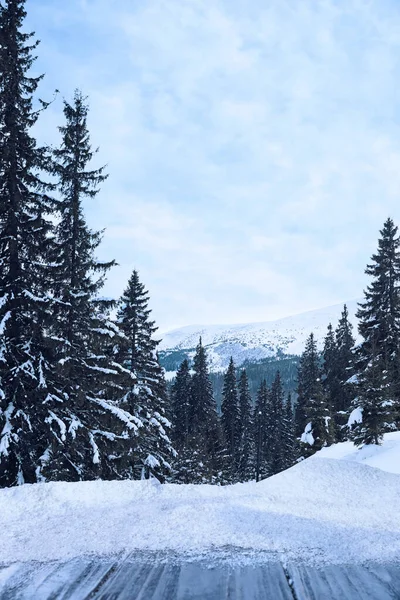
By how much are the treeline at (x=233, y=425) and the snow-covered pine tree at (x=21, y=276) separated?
91.2ft

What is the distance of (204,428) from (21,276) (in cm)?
3451

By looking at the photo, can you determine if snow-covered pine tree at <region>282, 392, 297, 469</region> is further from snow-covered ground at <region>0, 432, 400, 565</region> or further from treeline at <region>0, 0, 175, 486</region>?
snow-covered ground at <region>0, 432, 400, 565</region>

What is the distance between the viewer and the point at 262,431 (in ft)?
210

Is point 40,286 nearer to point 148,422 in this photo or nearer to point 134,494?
point 134,494

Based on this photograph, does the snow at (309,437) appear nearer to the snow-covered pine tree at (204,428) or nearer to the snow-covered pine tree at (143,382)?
the snow-covered pine tree at (204,428)

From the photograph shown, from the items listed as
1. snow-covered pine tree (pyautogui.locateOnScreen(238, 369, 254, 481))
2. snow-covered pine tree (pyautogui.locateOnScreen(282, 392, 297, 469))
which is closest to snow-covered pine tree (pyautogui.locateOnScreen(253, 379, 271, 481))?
snow-covered pine tree (pyautogui.locateOnScreen(238, 369, 254, 481))

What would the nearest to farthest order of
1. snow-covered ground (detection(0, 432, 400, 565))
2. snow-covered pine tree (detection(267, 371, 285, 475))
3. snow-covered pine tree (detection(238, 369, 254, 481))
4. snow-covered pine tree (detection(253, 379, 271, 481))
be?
1. snow-covered ground (detection(0, 432, 400, 565))
2. snow-covered pine tree (detection(267, 371, 285, 475))
3. snow-covered pine tree (detection(238, 369, 254, 481))
4. snow-covered pine tree (detection(253, 379, 271, 481))

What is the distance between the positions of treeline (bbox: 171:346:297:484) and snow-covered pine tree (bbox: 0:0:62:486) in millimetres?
27784

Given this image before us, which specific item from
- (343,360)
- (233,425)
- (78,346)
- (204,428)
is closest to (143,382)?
(78,346)

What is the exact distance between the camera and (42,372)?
12602 millimetres

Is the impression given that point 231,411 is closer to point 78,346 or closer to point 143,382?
point 143,382

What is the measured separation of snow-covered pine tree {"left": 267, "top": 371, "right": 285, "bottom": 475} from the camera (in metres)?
56.5

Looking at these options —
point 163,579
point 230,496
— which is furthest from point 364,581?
point 230,496

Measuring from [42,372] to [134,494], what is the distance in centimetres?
693
